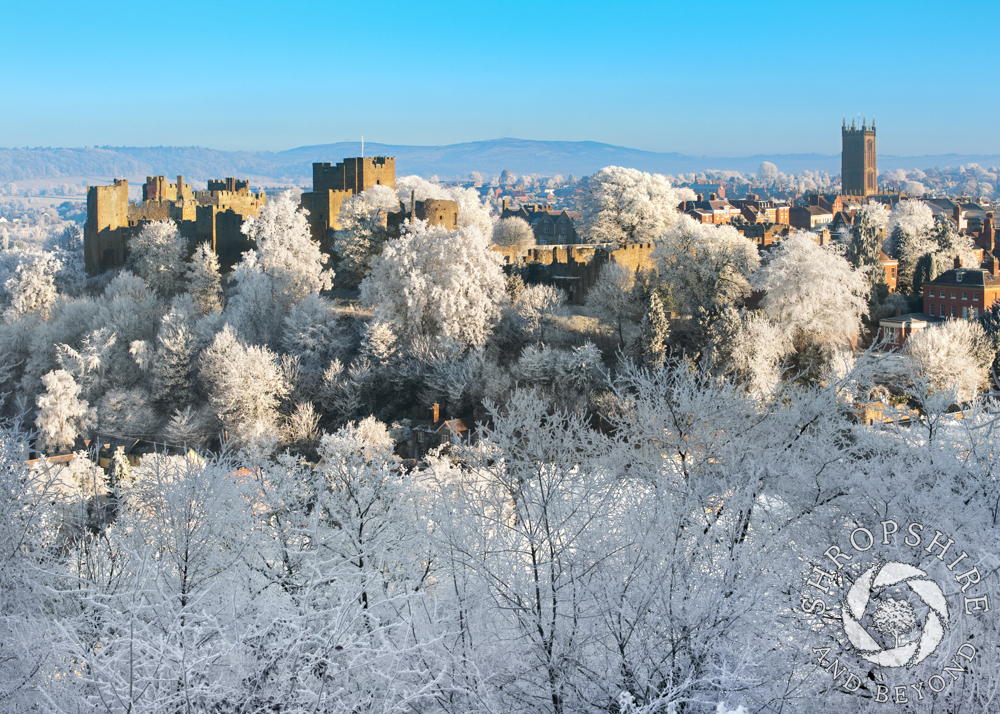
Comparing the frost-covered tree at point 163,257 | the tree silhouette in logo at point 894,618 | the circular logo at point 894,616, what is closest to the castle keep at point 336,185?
the frost-covered tree at point 163,257

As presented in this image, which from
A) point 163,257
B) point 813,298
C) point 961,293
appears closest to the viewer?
point 813,298

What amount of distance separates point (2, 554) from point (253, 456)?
8381 mm

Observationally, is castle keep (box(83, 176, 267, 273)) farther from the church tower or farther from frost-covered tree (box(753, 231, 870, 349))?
the church tower

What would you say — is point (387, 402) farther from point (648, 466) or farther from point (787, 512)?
point (787, 512)

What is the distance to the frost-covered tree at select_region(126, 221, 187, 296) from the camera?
34281 millimetres

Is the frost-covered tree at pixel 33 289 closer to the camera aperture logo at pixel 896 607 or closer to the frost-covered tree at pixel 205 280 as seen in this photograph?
the frost-covered tree at pixel 205 280

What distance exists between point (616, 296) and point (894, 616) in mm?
18597

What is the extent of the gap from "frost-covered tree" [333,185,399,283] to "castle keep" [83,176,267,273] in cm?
→ 426

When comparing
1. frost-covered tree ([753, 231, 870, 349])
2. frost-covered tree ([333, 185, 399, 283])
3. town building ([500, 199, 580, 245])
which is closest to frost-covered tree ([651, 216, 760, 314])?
frost-covered tree ([753, 231, 870, 349])

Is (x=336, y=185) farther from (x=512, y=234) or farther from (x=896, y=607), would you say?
(x=896, y=607)

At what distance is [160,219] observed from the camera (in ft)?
125

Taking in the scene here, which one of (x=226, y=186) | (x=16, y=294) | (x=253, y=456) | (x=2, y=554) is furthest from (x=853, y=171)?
(x=2, y=554)

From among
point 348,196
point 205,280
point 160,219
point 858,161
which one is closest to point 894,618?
point 348,196

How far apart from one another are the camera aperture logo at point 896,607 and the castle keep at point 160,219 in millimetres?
27678
